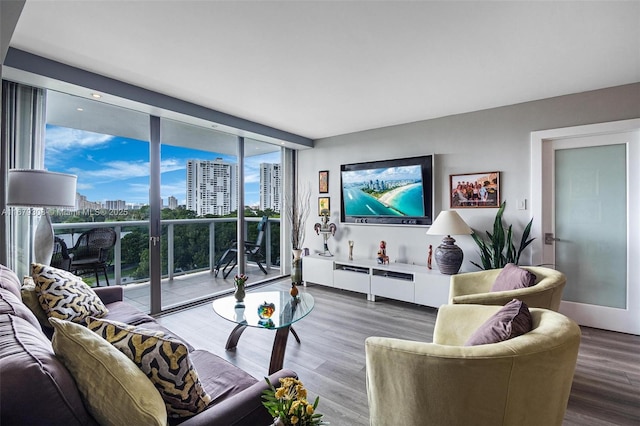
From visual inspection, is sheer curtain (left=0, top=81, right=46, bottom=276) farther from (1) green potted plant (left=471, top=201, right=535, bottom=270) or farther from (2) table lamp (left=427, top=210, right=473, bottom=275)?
(1) green potted plant (left=471, top=201, right=535, bottom=270)

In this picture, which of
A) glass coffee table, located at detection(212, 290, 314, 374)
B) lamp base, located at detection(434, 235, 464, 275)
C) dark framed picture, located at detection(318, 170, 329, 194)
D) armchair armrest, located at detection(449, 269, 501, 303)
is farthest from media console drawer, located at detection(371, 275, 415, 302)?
dark framed picture, located at detection(318, 170, 329, 194)

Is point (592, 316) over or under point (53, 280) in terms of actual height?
under

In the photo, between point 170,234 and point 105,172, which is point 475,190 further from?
point 105,172

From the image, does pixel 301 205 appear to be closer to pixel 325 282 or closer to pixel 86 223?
pixel 325 282

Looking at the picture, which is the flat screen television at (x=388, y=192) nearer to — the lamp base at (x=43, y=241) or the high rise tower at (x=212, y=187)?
the high rise tower at (x=212, y=187)

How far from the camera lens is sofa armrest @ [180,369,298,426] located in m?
1.03

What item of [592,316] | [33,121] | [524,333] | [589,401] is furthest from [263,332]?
[592,316]

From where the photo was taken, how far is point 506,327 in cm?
130

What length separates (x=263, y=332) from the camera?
3035mm

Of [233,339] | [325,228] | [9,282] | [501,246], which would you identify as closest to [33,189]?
[9,282]

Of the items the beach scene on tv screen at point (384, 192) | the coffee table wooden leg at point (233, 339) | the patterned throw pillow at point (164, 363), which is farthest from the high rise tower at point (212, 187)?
the patterned throw pillow at point (164, 363)

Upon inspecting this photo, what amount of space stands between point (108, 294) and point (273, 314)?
1.40 metres

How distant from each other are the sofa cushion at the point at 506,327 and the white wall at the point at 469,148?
248 centimetres

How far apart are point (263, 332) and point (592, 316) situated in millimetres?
3441
